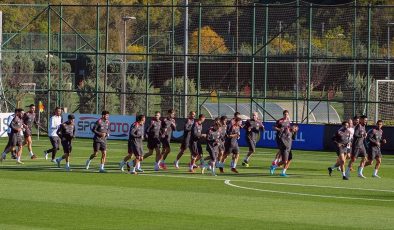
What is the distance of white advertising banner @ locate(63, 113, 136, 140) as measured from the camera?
57.7 m

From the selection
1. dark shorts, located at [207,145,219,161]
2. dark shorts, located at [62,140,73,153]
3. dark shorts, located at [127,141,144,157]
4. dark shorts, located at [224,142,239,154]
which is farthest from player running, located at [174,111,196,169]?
dark shorts, located at [62,140,73,153]

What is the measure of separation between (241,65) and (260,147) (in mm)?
16127

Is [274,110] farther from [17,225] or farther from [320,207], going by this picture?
[17,225]

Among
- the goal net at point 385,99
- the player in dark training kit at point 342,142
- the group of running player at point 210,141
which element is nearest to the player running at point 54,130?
the group of running player at point 210,141

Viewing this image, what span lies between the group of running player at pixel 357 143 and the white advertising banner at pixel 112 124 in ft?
67.1

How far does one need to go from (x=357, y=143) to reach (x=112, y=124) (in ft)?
74.4

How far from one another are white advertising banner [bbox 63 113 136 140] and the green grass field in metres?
14.6

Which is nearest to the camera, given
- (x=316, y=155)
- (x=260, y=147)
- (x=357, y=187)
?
(x=357, y=187)

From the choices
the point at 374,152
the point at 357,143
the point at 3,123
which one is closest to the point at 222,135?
the point at 357,143

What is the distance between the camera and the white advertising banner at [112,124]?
57.7 meters

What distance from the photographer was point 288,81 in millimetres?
63094

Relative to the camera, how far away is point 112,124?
58.4m

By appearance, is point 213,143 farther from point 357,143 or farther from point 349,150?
point 349,150

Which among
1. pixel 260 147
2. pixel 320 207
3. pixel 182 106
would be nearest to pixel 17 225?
pixel 320 207
